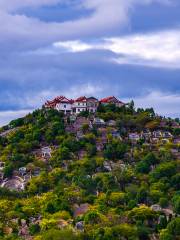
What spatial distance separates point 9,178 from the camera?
87375 millimetres

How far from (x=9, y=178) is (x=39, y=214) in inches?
653

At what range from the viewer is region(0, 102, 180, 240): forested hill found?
65.8 m

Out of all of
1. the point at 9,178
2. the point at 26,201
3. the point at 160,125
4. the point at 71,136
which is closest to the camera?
the point at 26,201

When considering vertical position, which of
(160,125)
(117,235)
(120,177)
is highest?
(160,125)

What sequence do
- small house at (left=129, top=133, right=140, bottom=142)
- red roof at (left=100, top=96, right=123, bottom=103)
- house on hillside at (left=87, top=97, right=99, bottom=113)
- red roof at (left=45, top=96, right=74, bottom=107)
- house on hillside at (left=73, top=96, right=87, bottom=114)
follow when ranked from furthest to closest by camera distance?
red roof at (left=100, top=96, right=123, bottom=103), red roof at (left=45, top=96, right=74, bottom=107), house on hillside at (left=73, top=96, right=87, bottom=114), house on hillside at (left=87, top=97, right=99, bottom=113), small house at (left=129, top=133, right=140, bottom=142)

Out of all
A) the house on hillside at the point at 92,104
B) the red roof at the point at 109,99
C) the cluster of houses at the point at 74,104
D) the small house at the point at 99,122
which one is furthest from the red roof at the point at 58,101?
the small house at the point at 99,122

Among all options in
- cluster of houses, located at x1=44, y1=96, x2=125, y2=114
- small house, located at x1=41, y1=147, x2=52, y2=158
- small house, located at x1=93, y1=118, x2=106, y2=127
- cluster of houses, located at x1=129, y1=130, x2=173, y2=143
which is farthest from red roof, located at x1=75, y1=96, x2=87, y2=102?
small house, located at x1=41, y1=147, x2=52, y2=158

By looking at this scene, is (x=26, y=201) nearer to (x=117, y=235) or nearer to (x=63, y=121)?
(x=117, y=235)

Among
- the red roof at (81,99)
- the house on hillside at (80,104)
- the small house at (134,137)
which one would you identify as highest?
the red roof at (81,99)

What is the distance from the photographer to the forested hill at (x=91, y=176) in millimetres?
65812

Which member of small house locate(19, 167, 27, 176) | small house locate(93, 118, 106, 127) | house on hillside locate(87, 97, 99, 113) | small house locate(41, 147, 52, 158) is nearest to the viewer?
small house locate(19, 167, 27, 176)

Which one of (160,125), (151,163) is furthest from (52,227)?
(160,125)

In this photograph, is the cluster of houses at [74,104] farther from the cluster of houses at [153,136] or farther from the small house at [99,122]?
the cluster of houses at [153,136]

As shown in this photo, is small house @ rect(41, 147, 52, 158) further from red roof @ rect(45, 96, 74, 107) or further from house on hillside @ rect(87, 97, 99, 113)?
red roof @ rect(45, 96, 74, 107)
